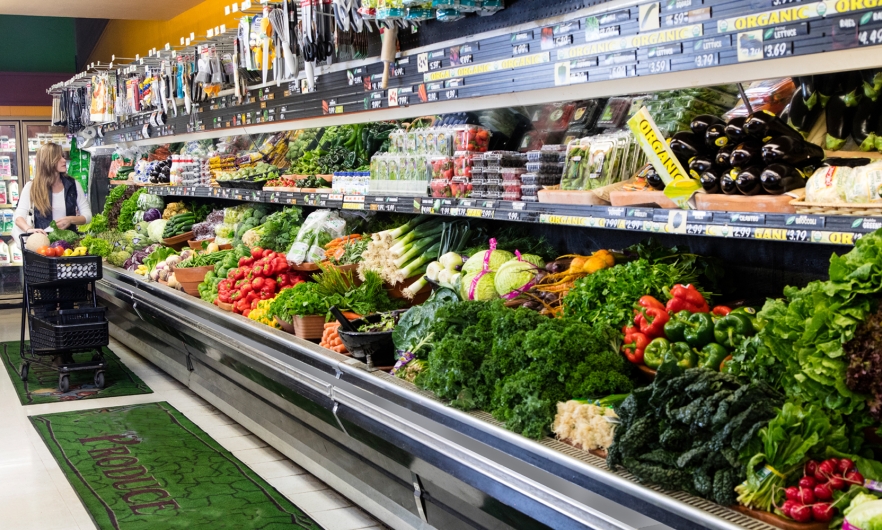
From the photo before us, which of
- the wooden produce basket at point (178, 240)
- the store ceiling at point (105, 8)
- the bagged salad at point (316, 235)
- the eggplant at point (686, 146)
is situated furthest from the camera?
the store ceiling at point (105, 8)

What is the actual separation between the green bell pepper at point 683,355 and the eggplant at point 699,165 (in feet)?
1.85

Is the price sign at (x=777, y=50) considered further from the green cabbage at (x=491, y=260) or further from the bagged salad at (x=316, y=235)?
the bagged salad at (x=316, y=235)

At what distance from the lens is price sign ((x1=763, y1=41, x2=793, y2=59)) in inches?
99.2

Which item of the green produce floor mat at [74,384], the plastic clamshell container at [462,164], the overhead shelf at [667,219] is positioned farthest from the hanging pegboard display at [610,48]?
the green produce floor mat at [74,384]

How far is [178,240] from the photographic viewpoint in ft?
27.1

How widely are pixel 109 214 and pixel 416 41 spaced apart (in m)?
7.34

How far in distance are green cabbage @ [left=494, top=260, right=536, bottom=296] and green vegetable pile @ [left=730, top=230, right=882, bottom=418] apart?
1557 mm

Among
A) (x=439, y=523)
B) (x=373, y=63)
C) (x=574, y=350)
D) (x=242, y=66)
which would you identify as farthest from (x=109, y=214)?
(x=574, y=350)

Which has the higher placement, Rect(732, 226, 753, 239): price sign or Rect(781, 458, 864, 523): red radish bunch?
Rect(732, 226, 753, 239): price sign

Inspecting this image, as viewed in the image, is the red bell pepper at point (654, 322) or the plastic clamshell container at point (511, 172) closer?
the red bell pepper at point (654, 322)

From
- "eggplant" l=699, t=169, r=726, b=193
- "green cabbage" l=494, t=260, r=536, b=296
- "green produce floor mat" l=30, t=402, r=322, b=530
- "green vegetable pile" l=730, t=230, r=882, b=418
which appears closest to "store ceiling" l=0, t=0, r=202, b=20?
"green produce floor mat" l=30, t=402, r=322, b=530

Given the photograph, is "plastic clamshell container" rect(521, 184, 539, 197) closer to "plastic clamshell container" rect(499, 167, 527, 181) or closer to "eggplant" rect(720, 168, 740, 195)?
"plastic clamshell container" rect(499, 167, 527, 181)

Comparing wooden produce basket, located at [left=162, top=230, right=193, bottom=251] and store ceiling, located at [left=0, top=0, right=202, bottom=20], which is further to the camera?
store ceiling, located at [left=0, top=0, right=202, bottom=20]

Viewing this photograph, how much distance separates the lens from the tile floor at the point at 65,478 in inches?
167
